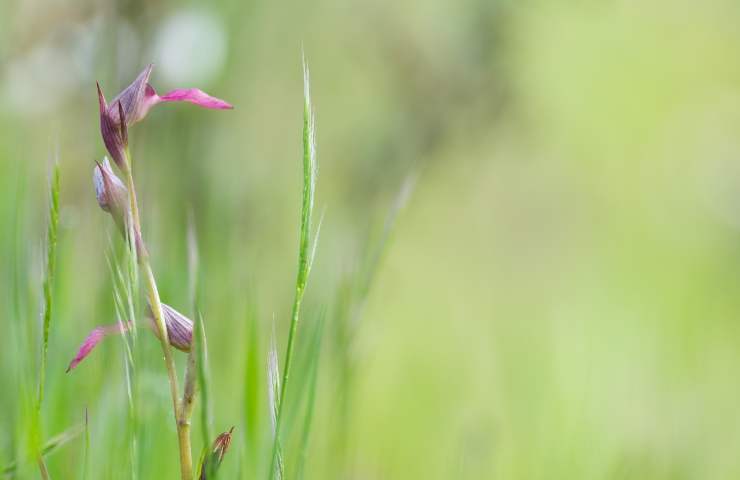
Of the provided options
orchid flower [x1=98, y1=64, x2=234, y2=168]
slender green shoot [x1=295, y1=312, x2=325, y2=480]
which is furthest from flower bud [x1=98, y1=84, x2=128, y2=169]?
slender green shoot [x1=295, y1=312, x2=325, y2=480]

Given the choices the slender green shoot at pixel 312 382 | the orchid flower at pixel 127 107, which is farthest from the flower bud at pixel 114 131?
the slender green shoot at pixel 312 382

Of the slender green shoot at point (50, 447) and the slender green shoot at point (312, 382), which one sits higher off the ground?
the slender green shoot at point (312, 382)

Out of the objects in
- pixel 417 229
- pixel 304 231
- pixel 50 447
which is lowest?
pixel 417 229

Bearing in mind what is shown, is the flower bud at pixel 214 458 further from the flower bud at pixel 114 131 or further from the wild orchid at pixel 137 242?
the flower bud at pixel 114 131

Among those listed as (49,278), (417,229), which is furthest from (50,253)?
(417,229)

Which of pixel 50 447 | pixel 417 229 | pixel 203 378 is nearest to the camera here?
pixel 203 378

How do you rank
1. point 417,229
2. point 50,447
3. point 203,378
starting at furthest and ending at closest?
point 417,229 → point 50,447 → point 203,378

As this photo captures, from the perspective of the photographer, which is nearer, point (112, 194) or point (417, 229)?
point (112, 194)

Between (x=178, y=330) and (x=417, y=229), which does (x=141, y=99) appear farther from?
(x=417, y=229)
